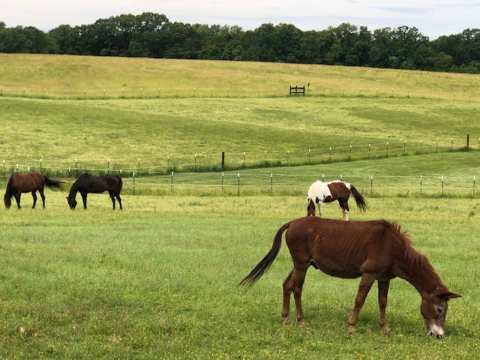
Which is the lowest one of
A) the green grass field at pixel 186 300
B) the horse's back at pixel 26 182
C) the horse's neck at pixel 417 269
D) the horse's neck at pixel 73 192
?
the horse's neck at pixel 73 192

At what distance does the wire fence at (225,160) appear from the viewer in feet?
160

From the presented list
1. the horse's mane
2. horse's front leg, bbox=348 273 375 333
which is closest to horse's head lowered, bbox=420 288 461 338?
the horse's mane

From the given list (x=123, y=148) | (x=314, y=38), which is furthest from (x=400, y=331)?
(x=314, y=38)

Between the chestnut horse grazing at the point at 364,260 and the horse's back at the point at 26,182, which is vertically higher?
the chestnut horse grazing at the point at 364,260

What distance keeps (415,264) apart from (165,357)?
4.15 meters

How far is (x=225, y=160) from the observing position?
55.9 meters

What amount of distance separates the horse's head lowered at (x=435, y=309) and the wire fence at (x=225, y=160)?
37193 mm

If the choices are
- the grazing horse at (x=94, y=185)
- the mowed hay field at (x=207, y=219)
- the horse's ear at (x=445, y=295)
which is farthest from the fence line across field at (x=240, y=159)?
the horse's ear at (x=445, y=295)

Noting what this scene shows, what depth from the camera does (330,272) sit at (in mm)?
11570

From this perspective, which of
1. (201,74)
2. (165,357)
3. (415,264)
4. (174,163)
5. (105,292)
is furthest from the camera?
(201,74)

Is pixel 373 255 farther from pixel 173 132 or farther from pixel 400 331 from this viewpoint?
pixel 173 132

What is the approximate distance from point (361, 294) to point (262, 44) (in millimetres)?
143648

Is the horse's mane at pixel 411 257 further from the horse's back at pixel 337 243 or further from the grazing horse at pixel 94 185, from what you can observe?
the grazing horse at pixel 94 185

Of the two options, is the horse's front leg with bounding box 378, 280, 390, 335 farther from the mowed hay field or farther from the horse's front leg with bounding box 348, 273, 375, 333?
the horse's front leg with bounding box 348, 273, 375, 333
